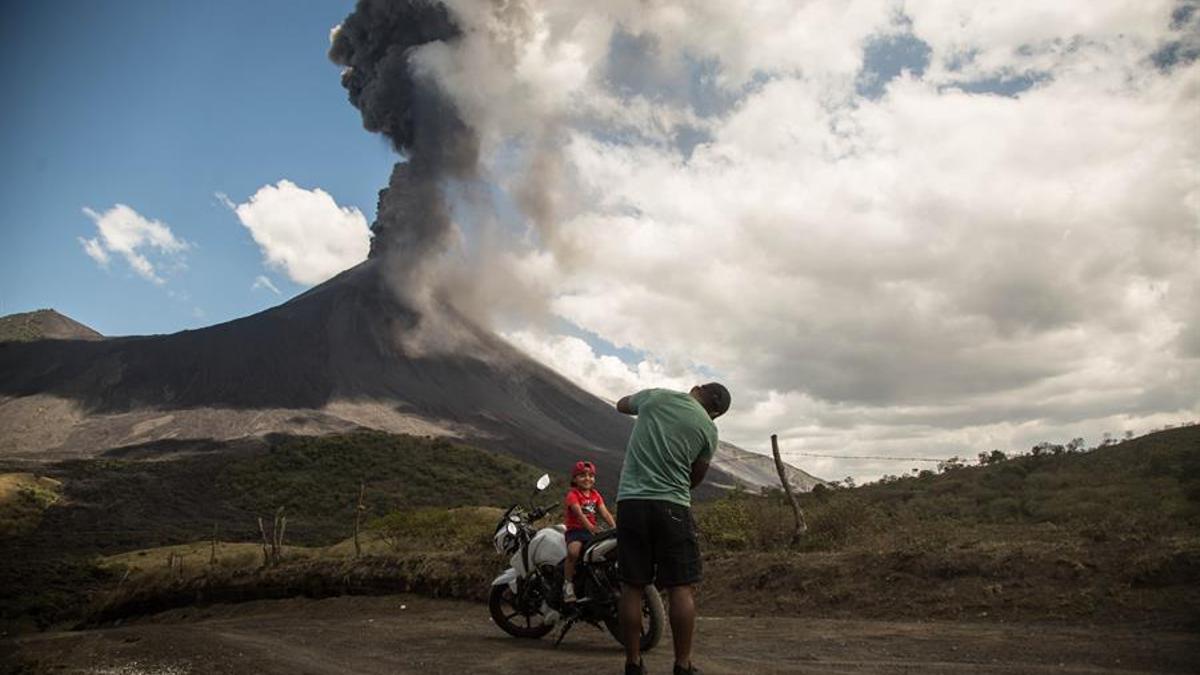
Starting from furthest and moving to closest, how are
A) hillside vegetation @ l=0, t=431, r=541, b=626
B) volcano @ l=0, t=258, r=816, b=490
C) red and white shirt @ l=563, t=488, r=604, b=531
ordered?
volcano @ l=0, t=258, r=816, b=490, hillside vegetation @ l=0, t=431, r=541, b=626, red and white shirt @ l=563, t=488, r=604, b=531

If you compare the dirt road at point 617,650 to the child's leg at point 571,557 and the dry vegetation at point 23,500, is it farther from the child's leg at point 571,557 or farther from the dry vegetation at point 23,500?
the dry vegetation at point 23,500

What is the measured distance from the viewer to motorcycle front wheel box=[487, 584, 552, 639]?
854 cm

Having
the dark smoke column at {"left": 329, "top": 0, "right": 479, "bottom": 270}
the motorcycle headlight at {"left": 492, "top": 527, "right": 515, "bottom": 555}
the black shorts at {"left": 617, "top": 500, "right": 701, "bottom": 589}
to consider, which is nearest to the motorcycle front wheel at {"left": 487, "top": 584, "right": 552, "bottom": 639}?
the motorcycle headlight at {"left": 492, "top": 527, "right": 515, "bottom": 555}

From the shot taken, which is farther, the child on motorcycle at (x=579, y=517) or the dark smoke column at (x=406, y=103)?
the dark smoke column at (x=406, y=103)

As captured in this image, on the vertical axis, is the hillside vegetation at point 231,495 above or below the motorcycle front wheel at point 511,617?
above

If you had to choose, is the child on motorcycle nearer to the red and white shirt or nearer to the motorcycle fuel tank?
the red and white shirt

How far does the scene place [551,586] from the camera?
27.1ft

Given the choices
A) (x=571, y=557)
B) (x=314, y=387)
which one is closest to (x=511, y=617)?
(x=571, y=557)

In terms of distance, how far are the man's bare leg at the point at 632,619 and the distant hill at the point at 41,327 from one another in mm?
178110

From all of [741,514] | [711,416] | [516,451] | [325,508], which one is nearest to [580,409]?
[516,451]

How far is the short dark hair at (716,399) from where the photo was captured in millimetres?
5875

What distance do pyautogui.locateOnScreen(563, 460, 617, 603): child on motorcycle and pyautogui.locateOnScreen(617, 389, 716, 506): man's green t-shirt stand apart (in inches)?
85.0

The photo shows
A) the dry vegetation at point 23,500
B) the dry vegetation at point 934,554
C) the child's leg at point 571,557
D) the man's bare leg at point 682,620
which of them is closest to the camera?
the man's bare leg at point 682,620

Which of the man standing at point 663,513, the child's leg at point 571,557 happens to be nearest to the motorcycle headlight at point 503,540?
the child's leg at point 571,557
